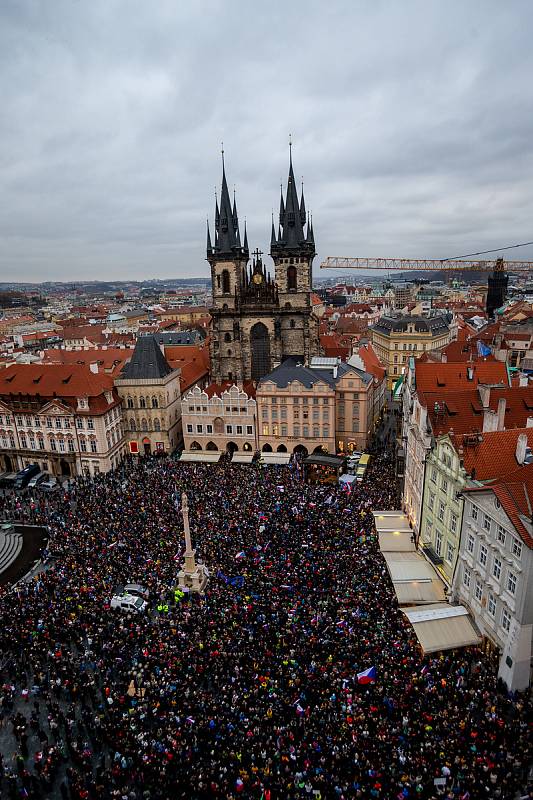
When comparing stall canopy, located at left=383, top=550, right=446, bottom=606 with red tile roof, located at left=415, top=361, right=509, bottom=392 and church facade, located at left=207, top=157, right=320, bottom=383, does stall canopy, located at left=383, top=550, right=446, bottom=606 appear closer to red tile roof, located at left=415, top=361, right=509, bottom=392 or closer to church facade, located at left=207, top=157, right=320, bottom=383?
red tile roof, located at left=415, top=361, right=509, bottom=392

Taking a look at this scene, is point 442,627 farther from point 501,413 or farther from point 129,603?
point 129,603

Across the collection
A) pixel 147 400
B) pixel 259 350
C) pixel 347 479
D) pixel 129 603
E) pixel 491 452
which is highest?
pixel 491 452

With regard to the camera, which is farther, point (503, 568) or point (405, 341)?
point (405, 341)

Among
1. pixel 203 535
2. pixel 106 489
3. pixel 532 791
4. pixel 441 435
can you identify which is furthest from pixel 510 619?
pixel 106 489

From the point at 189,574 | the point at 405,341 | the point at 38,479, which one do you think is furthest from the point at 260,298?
the point at 189,574

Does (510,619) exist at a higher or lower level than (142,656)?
higher

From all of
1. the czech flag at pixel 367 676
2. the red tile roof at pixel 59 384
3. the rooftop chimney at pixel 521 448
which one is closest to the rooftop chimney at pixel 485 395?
the rooftop chimney at pixel 521 448

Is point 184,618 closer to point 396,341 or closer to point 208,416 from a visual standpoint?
point 208,416

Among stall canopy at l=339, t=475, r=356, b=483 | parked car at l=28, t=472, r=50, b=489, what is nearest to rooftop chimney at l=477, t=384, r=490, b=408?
stall canopy at l=339, t=475, r=356, b=483

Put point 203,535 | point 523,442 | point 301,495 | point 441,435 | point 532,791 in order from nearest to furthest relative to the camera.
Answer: point 532,791, point 523,442, point 441,435, point 203,535, point 301,495
